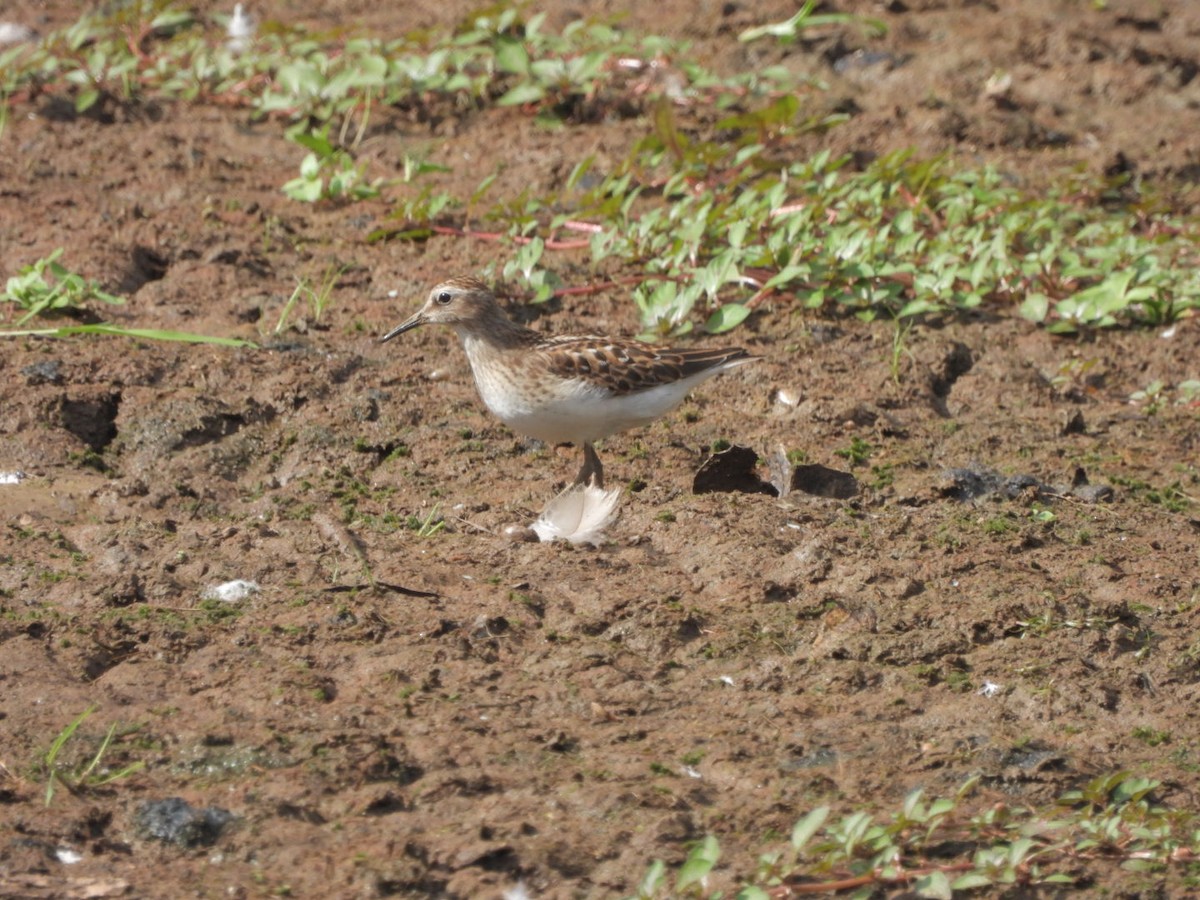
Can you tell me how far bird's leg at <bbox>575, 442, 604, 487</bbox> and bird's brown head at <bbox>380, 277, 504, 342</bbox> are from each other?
77cm

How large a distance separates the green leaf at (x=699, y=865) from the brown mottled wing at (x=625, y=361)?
3047mm

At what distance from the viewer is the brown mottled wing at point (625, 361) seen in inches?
268

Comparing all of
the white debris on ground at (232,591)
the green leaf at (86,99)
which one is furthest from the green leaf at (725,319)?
the green leaf at (86,99)

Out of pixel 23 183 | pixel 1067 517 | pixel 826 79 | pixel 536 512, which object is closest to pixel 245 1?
pixel 23 183

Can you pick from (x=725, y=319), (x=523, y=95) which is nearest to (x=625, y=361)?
(x=725, y=319)

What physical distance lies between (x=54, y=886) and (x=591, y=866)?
1.37 metres

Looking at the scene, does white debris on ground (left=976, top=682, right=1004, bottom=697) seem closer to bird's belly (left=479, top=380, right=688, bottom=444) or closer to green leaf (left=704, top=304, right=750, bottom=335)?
bird's belly (left=479, top=380, right=688, bottom=444)

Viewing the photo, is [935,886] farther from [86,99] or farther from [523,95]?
[86,99]

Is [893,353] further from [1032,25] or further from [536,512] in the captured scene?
[1032,25]

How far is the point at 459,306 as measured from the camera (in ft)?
23.8

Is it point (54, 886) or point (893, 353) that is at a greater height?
point (54, 886)

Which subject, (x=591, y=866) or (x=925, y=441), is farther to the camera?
(x=925, y=441)

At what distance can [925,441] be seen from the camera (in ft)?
24.3

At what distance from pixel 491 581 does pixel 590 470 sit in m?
1.06
